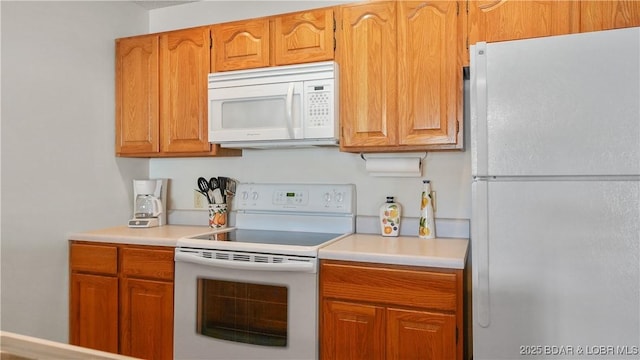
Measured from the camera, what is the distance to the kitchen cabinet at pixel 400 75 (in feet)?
6.27

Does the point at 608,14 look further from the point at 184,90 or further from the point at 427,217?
the point at 184,90

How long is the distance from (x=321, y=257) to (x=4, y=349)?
121cm

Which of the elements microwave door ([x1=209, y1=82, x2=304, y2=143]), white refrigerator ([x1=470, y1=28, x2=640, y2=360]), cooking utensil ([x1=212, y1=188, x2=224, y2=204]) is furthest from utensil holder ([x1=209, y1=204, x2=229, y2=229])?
white refrigerator ([x1=470, y1=28, x2=640, y2=360])

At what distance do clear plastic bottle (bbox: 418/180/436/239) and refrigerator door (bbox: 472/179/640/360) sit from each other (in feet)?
2.14

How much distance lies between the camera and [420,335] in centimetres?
166

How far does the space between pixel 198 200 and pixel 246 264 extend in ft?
3.31

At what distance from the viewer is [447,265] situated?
5.35 feet

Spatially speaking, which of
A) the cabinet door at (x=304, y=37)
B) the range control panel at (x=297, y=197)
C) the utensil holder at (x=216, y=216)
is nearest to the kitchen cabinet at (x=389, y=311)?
the range control panel at (x=297, y=197)

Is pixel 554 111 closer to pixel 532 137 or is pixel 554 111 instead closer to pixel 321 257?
pixel 532 137

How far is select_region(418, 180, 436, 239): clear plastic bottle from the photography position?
2145mm

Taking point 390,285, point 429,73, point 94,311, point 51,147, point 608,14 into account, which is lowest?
point 94,311

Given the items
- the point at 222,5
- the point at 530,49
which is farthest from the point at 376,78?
the point at 222,5

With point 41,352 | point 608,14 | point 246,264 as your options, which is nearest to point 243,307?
point 246,264

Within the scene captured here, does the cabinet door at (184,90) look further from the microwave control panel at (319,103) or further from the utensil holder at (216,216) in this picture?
the microwave control panel at (319,103)
